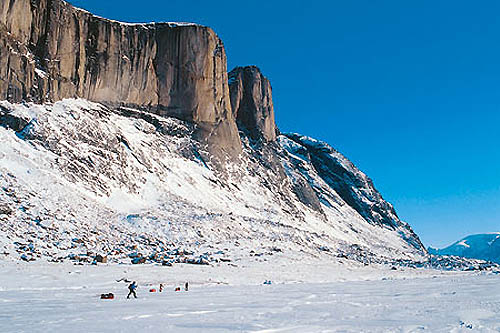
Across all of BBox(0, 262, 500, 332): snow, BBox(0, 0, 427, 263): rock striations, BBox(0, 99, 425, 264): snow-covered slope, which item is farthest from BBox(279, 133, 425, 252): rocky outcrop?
BBox(0, 262, 500, 332): snow

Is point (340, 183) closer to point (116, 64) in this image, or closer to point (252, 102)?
point (252, 102)

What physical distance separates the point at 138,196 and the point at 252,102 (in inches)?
2066

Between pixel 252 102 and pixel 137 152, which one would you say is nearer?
pixel 137 152

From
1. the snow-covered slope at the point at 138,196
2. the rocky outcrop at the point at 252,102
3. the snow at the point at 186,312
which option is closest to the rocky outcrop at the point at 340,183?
the rocky outcrop at the point at 252,102

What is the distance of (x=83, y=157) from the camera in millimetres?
52438

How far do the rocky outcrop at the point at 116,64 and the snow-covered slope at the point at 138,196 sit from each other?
272 centimetres

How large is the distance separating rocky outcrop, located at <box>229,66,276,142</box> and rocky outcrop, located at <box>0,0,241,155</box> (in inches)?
480

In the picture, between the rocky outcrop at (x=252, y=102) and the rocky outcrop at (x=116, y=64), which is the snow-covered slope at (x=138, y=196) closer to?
the rocky outcrop at (x=116, y=64)

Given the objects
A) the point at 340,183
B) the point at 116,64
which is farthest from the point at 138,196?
the point at 340,183

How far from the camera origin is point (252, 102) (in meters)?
101

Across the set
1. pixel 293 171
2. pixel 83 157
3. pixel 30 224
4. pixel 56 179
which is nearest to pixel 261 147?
pixel 293 171

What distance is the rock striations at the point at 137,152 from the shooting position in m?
41.7

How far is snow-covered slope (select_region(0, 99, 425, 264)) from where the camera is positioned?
37844 mm

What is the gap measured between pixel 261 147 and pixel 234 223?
39600 millimetres
